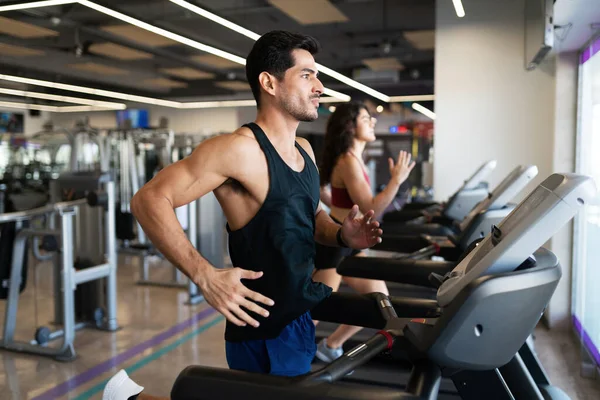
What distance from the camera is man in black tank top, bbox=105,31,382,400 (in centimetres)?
150

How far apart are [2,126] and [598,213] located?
5.16 meters

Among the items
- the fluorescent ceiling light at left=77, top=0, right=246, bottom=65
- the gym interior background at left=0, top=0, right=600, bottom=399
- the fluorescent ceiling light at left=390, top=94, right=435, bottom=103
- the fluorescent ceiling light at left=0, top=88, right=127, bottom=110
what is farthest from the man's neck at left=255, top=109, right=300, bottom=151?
the fluorescent ceiling light at left=390, top=94, right=435, bottom=103

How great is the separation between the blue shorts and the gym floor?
1.54 m

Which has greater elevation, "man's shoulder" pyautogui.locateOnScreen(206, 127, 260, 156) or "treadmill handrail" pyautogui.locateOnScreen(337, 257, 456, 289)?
"man's shoulder" pyautogui.locateOnScreen(206, 127, 260, 156)

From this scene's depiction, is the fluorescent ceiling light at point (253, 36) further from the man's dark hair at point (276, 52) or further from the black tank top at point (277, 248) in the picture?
the black tank top at point (277, 248)

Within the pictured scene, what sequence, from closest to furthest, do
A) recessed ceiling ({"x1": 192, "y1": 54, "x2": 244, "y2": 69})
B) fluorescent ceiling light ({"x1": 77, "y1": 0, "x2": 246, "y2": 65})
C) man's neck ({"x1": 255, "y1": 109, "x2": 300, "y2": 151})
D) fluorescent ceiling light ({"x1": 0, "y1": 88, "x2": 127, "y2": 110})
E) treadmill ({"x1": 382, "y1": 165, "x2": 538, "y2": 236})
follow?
man's neck ({"x1": 255, "y1": 109, "x2": 300, "y2": 151}) < treadmill ({"x1": 382, "y1": 165, "x2": 538, "y2": 236}) < fluorescent ceiling light ({"x1": 0, "y1": 88, "x2": 127, "y2": 110}) < fluorescent ceiling light ({"x1": 77, "y1": 0, "x2": 246, "y2": 65}) < recessed ceiling ({"x1": 192, "y1": 54, "x2": 244, "y2": 69})

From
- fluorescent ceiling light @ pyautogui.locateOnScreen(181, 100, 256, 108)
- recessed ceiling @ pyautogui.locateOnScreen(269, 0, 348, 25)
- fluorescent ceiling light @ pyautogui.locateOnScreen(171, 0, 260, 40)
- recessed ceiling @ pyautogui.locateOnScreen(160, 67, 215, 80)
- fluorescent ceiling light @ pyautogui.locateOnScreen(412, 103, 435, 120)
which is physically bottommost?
fluorescent ceiling light @ pyautogui.locateOnScreen(171, 0, 260, 40)

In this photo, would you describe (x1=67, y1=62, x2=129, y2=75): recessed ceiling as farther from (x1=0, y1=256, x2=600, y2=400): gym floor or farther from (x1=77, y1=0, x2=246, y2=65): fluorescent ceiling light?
(x1=0, y1=256, x2=600, y2=400): gym floor

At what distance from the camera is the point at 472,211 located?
312 centimetres

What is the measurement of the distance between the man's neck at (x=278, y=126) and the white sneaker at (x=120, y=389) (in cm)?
91

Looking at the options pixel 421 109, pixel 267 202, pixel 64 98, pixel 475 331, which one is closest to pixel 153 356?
pixel 267 202

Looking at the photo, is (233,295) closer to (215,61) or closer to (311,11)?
(311,11)

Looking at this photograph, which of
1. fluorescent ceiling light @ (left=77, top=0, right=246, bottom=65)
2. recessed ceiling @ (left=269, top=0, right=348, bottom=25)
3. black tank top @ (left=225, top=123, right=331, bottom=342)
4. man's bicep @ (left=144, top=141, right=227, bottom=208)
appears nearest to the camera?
man's bicep @ (left=144, top=141, right=227, bottom=208)

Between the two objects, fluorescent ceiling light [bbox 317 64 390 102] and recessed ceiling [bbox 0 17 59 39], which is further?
fluorescent ceiling light [bbox 317 64 390 102]
